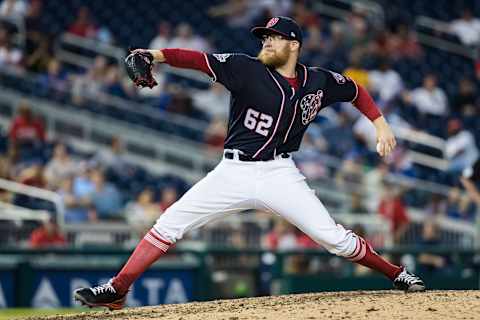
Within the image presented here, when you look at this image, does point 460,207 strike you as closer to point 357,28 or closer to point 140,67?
point 357,28

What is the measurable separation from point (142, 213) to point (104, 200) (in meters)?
0.62

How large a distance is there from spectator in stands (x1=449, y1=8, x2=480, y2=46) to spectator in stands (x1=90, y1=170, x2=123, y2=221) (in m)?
7.93

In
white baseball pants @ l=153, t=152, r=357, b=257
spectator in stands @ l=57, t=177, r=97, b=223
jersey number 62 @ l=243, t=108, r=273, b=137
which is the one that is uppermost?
jersey number 62 @ l=243, t=108, r=273, b=137

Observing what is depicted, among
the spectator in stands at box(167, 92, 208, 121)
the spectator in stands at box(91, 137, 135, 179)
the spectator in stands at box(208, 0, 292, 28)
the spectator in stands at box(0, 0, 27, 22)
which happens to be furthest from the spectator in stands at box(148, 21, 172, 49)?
the spectator in stands at box(91, 137, 135, 179)

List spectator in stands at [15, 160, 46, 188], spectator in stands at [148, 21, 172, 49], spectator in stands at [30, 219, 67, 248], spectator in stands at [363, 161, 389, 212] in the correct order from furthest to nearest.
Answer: spectator in stands at [148, 21, 172, 49] → spectator in stands at [363, 161, 389, 212] → spectator in stands at [15, 160, 46, 188] → spectator in stands at [30, 219, 67, 248]

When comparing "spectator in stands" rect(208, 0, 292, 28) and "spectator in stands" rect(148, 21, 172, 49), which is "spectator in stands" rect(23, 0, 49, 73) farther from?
"spectator in stands" rect(208, 0, 292, 28)

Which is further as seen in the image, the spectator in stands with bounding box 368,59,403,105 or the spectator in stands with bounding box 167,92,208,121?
the spectator in stands with bounding box 368,59,403,105

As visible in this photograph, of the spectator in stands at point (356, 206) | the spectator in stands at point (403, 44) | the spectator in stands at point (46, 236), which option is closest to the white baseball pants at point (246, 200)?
the spectator in stands at point (46, 236)

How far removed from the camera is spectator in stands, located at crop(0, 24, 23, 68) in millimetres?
15109

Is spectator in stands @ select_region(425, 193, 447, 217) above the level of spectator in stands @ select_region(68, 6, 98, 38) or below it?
below

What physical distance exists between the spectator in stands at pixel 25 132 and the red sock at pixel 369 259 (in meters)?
7.22

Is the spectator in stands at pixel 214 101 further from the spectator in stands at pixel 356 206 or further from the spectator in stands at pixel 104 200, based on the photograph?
the spectator in stands at pixel 104 200

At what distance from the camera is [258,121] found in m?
7.00

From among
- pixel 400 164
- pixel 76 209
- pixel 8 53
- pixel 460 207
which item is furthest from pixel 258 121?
pixel 8 53
